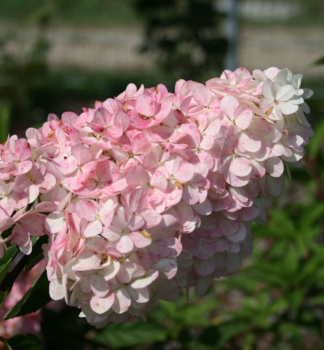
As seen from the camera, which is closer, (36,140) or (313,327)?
(36,140)

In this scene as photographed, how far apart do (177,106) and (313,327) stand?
1.07m

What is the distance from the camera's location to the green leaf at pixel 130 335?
Answer: 4.41 feet

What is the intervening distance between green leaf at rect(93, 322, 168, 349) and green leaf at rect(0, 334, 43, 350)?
1.88ft

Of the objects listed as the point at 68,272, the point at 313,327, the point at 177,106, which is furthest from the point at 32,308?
the point at 313,327

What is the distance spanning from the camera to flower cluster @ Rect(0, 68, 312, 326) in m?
0.62

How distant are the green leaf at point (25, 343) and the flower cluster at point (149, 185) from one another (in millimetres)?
148

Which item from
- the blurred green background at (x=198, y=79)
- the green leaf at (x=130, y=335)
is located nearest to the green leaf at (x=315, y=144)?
the blurred green background at (x=198, y=79)

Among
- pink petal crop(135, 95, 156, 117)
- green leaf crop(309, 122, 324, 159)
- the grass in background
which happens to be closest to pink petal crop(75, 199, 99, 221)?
pink petal crop(135, 95, 156, 117)

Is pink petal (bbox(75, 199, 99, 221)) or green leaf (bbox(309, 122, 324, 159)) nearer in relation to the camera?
pink petal (bbox(75, 199, 99, 221))

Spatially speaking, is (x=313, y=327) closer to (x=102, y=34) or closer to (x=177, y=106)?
(x=177, y=106)

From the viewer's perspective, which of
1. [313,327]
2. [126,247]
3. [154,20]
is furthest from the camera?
[154,20]

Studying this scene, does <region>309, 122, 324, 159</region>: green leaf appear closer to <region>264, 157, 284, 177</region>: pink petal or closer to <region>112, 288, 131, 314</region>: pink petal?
<region>264, 157, 284, 177</region>: pink petal

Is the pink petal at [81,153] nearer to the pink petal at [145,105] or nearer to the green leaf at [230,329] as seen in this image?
the pink petal at [145,105]

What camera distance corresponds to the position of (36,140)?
68cm
